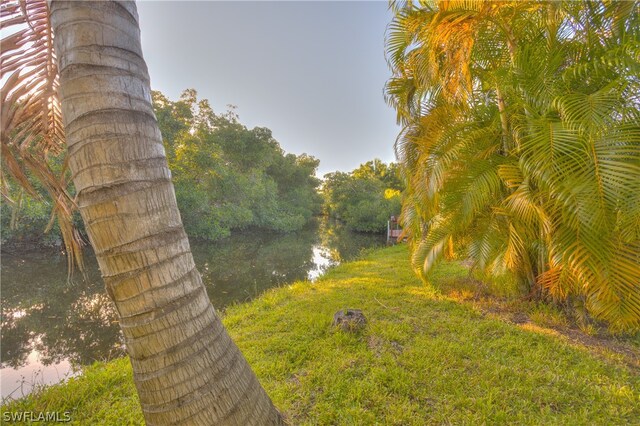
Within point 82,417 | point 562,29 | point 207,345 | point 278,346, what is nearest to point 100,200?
point 207,345

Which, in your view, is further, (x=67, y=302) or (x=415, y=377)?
(x=67, y=302)

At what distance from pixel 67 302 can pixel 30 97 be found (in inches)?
280

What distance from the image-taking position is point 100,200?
2.95ft

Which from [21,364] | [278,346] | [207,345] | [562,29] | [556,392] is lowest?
[556,392]

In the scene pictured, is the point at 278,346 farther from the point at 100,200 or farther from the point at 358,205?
the point at 358,205

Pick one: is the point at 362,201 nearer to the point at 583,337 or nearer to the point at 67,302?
the point at 67,302

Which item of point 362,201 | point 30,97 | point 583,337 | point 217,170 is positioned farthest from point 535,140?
point 362,201

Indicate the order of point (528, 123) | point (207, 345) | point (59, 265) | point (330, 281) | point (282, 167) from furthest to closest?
point (282, 167), point (59, 265), point (330, 281), point (528, 123), point (207, 345)

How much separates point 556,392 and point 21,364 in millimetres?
6452

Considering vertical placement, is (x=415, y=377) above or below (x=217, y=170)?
below

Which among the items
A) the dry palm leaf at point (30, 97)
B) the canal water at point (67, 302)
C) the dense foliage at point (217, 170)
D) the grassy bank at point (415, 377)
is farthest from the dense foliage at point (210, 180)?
the dry palm leaf at point (30, 97)

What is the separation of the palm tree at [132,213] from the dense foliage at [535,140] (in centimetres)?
328

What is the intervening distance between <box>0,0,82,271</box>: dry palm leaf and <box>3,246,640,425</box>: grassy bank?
2.16m

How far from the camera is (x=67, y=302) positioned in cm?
620
